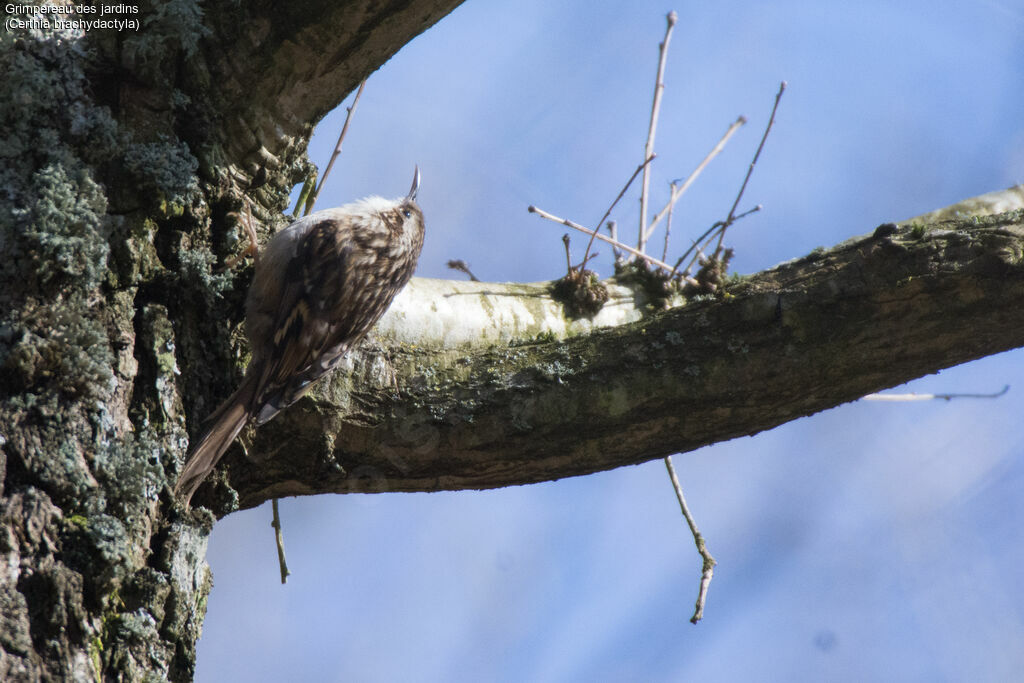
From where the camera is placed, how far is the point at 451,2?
68.1 inches

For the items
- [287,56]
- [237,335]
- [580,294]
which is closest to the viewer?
[287,56]

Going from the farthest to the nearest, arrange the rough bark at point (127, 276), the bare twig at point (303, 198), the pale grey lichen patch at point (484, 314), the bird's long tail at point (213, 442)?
the bare twig at point (303, 198) < the pale grey lichen patch at point (484, 314) < the bird's long tail at point (213, 442) < the rough bark at point (127, 276)

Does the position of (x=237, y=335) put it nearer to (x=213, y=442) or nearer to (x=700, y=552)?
(x=213, y=442)

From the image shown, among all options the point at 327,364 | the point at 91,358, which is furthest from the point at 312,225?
the point at 91,358

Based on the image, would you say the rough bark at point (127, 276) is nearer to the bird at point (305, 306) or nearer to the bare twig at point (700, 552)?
the bird at point (305, 306)

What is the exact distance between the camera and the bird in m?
1.63

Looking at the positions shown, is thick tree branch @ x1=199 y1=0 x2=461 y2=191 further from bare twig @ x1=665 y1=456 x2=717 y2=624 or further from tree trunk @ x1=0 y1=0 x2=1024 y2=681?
bare twig @ x1=665 y1=456 x2=717 y2=624

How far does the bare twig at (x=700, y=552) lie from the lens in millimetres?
1971

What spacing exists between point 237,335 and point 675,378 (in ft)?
3.03

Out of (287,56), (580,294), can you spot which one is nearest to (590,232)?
(580,294)

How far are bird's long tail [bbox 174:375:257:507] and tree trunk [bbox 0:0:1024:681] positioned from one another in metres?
0.04

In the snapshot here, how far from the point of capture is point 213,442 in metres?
1.58

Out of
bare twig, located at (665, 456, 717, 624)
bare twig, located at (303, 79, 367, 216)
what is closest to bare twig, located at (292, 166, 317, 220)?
bare twig, located at (303, 79, 367, 216)

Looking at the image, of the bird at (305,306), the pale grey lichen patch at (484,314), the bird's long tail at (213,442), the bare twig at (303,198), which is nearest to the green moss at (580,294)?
the pale grey lichen patch at (484,314)
